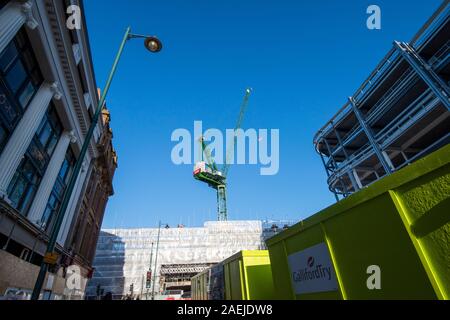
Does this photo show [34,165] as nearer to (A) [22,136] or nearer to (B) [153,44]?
(A) [22,136]

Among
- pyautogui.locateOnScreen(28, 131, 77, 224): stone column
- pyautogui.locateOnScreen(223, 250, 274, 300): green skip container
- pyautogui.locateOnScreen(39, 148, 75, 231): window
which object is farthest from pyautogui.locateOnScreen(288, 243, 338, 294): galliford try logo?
pyautogui.locateOnScreen(39, 148, 75, 231): window

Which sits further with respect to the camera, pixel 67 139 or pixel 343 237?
pixel 67 139

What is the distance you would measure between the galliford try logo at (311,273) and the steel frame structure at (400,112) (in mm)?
16687

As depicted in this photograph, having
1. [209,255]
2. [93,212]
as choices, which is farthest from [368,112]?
[209,255]

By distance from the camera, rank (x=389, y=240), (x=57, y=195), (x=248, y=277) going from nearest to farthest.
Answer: (x=389, y=240) < (x=248, y=277) < (x=57, y=195)

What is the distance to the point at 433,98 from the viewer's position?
54.7ft

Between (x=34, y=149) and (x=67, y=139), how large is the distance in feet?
12.5

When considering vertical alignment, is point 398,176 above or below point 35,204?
below

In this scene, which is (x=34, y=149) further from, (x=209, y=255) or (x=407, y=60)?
(x=209, y=255)

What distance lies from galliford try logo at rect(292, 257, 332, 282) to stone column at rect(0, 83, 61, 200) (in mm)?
11921

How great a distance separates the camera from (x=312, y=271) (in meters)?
4.96

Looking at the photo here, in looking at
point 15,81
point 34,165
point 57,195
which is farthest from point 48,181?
point 15,81

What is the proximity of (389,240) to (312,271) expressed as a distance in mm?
2016
